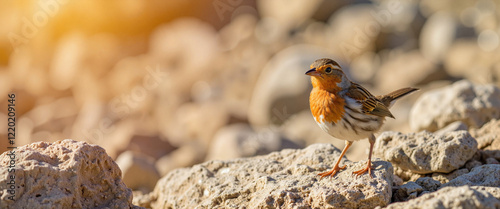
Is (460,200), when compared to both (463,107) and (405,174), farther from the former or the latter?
(463,107)

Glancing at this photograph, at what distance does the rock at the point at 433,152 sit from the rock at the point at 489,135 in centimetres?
99

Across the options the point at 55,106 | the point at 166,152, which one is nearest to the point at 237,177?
the point at 166,152

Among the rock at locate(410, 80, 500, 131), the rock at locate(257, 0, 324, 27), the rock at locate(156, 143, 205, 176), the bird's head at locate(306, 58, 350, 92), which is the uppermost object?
the rock at locate(257, 0, 324, 27)

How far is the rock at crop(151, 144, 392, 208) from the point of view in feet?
15.8

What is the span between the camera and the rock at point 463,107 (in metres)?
8.04

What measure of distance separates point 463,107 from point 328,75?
322 centimetres

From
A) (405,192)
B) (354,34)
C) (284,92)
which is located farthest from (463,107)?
(354,34)

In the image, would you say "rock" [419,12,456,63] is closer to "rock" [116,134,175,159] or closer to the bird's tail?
"rock" [116,134,175,159]

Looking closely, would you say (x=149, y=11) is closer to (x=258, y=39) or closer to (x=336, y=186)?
(x=258, y=39)

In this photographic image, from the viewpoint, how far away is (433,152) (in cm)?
573

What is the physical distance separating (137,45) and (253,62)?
5978 mm

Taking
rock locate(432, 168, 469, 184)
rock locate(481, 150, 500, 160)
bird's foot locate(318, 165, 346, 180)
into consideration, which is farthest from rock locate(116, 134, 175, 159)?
rock locate(481, 150, 500, 160)

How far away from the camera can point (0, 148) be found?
14.5 m

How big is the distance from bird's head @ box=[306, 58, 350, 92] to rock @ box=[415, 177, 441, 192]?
1.38m
